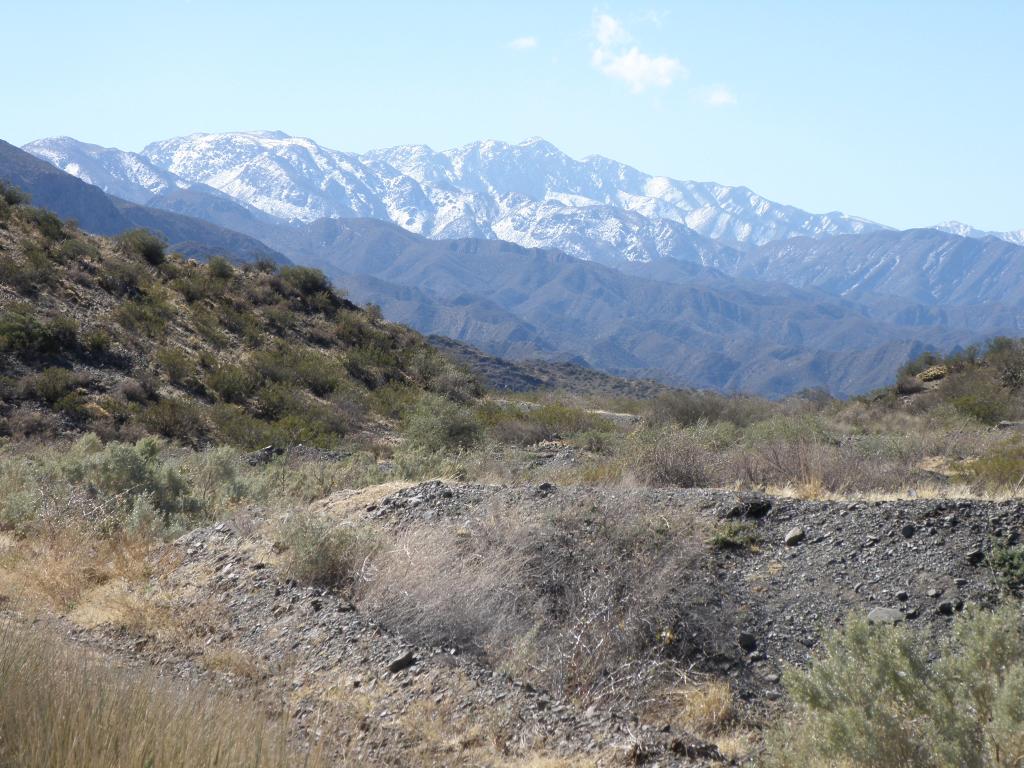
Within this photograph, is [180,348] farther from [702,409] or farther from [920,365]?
[920,365]

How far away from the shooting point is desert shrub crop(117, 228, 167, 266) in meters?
32.2

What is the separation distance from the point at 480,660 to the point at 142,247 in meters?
30.4

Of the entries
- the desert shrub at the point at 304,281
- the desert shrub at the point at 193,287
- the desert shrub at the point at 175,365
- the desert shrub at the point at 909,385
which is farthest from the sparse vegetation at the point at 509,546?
the desert shrub at the point at 304,281

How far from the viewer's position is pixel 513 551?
7328 mm

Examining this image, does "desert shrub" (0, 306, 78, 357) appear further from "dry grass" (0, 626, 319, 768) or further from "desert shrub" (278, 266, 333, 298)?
"dry grass" (0, 626, 319, 768)

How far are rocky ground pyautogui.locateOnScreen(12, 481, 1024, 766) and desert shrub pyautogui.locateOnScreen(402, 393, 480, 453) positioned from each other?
8.93 m

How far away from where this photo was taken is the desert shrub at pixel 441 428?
18.4 metres

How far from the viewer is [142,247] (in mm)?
32250

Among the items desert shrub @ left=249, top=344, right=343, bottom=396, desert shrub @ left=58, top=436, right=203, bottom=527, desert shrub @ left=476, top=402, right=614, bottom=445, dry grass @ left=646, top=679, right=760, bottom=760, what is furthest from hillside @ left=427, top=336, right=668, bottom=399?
dry grass @ left=646, top=679, right=760, bottom=760

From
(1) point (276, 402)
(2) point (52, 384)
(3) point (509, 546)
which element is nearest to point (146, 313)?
(1) point (276, 402)

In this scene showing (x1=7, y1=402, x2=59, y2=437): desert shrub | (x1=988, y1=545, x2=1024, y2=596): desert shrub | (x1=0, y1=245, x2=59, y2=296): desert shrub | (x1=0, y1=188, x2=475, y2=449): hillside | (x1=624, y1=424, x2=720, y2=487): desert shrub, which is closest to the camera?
(x1=988, y1=545, x2=1024, y2=596): desert shrub

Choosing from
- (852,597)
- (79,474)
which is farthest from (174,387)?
(852,597)

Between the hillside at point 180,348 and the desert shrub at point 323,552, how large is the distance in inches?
479

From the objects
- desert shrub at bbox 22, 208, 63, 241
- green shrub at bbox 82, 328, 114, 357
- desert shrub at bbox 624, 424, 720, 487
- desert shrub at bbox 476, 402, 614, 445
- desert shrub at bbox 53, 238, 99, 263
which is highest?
desert shrub at bbox 22, 208, 63, 241
